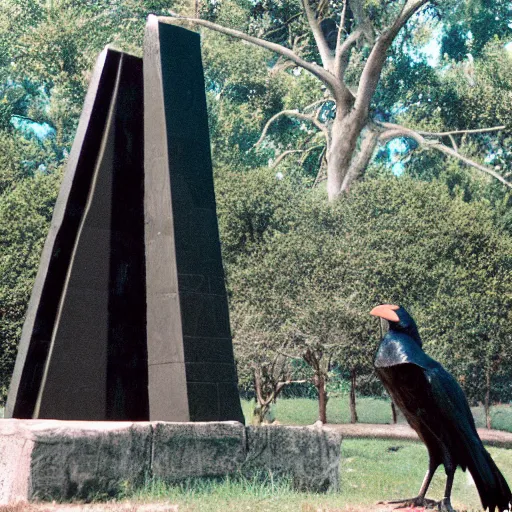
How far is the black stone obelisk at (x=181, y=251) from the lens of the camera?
1024 centimetres

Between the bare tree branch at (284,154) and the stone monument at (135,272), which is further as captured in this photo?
the bare tree branch at (284,154)

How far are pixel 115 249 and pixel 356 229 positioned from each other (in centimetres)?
1949

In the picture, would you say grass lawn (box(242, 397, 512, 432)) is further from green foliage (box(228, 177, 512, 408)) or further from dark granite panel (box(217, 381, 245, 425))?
dark granite panel (box(217, 381, 245, 425))

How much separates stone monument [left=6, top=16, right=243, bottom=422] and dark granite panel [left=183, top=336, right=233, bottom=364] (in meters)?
0.01

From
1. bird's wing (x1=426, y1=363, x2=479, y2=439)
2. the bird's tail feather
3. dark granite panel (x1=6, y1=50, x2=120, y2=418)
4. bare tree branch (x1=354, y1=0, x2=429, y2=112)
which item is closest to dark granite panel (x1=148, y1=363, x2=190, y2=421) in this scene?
dark granite panel (x1=6, y1=50, x2=120, y2=418)

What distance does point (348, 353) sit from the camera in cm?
2825

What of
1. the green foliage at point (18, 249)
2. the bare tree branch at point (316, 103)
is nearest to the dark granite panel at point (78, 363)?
the green foliage at point (18, 249)

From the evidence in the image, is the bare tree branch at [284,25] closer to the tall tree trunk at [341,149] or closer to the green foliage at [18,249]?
the tall tree trunk at [341,149]

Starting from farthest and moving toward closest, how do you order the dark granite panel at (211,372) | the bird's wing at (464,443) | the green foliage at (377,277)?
the green foliage at (377,277)
the dark granite panel at (211,372)
the bird's wing at (464,443)

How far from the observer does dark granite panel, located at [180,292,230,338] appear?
10.4 meters

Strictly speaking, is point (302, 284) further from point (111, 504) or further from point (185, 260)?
point (111, 504)

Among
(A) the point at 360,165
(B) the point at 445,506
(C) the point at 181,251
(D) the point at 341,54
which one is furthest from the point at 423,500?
(D) the point at 341,54

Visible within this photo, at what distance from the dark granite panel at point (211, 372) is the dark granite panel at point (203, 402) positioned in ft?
0.24

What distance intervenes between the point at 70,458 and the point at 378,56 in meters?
26.9
